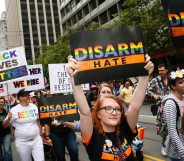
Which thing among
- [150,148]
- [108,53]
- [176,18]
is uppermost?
[176,18]

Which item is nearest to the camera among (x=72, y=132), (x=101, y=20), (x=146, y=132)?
(x=72, y=132)

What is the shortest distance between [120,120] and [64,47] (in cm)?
3977

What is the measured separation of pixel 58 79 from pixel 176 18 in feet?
14.0

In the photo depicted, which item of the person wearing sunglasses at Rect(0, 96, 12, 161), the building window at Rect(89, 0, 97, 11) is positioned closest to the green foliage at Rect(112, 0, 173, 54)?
the person wearing sunglasses at Rect(0, 96, 12, 161)

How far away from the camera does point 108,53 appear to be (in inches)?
149

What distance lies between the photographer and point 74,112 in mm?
6949

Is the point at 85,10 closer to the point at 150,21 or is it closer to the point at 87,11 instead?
the point at 87,11

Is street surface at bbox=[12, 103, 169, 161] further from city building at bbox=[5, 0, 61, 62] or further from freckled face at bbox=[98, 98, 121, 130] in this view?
city building at bbox=[5, 0, 61, 62]

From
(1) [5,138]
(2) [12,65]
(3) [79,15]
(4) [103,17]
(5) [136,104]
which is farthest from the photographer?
(3) [79,15]

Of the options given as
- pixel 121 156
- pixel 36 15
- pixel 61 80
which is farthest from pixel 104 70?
pixel 36 15

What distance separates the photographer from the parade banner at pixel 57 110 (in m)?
6.92

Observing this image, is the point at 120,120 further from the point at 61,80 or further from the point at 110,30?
the point at 61,80

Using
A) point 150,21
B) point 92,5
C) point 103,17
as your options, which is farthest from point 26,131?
point 92,5

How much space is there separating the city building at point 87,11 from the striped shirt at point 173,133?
36521 mm
